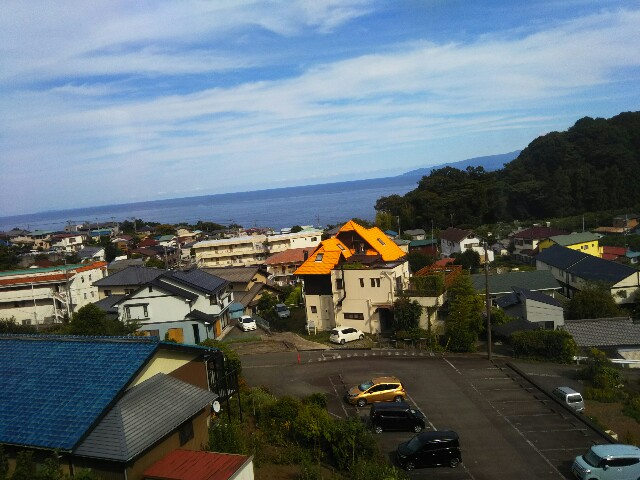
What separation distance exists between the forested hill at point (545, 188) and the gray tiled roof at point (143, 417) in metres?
64.9

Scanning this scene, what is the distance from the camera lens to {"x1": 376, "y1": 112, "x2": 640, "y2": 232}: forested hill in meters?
74.2

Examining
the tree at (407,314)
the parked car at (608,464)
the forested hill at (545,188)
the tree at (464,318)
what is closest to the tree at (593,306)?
the tree at (464,318)

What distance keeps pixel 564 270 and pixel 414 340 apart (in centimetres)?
1927

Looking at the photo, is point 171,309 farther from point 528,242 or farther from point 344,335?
point 528,242

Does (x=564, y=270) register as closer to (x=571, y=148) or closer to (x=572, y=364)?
(x=572, y=364)

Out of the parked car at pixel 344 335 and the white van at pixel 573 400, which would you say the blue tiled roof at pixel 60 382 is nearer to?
the white van at pixel 573 400

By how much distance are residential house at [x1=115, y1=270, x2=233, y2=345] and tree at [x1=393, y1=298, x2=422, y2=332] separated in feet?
30.2

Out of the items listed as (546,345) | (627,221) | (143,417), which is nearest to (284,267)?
(546,345)

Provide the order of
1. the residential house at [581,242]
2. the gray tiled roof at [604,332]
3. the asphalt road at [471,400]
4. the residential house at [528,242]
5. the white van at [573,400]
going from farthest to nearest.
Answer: the residential house at [528,242] < the residential house at [581,242] < the gray tiled roof at [604,332] < the white van at [573,400] < the asphalt road at [471,400]

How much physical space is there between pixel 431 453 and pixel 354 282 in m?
14.0

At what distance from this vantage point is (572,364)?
71.7 ft

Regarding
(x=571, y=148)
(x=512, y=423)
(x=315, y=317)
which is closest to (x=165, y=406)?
(x=512, y=423)

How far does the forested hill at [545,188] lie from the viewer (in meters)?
74.2

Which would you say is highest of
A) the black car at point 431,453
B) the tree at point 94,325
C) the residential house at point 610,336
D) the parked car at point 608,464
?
the tree at point 94,325
